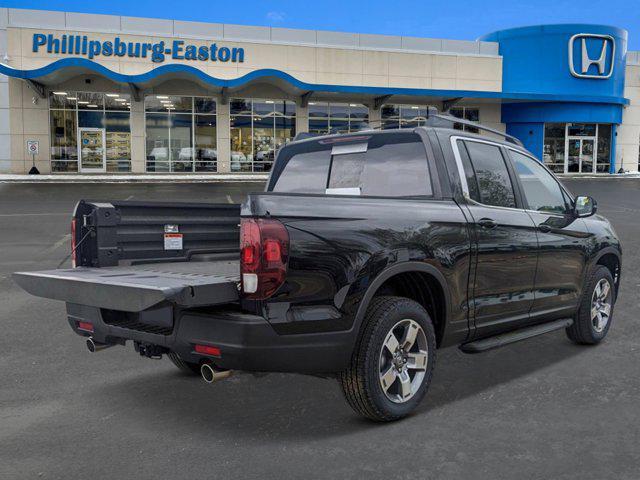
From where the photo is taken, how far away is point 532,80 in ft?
129

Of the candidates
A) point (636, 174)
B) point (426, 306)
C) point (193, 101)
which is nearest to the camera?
point (426, 306)

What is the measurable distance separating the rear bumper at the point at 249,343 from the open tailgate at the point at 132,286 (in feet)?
0.47

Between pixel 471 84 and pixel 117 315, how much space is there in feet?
123

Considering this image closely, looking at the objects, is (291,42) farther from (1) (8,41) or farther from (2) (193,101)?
(1) (8,41)

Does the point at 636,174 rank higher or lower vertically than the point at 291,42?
lower

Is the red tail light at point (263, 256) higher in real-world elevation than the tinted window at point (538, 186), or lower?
lower

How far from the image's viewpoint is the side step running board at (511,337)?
449 cm

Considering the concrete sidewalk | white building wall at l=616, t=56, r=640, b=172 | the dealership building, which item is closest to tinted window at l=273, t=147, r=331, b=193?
the concrete sidewalk

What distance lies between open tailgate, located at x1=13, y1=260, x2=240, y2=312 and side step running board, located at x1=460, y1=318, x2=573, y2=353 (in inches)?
68.5

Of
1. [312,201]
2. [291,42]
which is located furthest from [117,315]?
[291,42]

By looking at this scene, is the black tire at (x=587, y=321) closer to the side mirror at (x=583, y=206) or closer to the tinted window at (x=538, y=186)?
the side mirror at (x=583, y=206)

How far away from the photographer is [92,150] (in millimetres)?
33094

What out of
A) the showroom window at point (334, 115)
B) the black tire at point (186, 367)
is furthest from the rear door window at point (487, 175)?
the showroom window at point (334, 115)

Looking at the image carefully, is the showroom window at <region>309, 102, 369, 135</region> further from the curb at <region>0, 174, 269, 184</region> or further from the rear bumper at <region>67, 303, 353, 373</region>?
the rear bumper at <region>67, 303, 353, 373</region>
